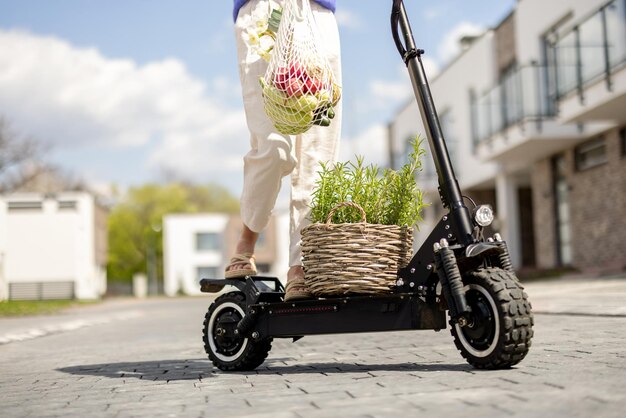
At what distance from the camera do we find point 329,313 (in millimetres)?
4383

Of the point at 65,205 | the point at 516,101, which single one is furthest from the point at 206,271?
the point at 516,101

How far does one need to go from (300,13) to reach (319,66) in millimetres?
381

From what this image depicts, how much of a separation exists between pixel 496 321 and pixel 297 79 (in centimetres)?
148

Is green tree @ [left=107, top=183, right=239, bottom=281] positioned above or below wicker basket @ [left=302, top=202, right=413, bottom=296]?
above

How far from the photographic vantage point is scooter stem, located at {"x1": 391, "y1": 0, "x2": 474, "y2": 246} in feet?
13.2

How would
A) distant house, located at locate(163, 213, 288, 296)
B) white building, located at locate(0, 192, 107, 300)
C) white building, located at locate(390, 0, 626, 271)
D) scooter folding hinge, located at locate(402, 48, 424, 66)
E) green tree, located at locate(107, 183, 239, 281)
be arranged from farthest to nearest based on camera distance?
green tree, located at locate(107, 183, 239, 281) → distant house, located at locate(163, 213, 288, 296) → white building, located at locate(0, 192, 107, 300) → white building, located at locate(390, 0, 626, 271) → scooter folding hinge, located at locate(402, 48, 424, 66)

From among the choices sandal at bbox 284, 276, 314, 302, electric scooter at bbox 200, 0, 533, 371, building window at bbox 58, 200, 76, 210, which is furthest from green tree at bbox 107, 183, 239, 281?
sandal at bbox 284, 276, 314, 302

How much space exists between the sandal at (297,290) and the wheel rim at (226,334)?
38 centimetres

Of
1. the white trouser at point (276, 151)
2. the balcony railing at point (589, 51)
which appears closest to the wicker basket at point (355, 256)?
the white trouser at point (276, 151)

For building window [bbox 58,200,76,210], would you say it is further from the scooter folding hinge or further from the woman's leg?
the scooter folding hinge

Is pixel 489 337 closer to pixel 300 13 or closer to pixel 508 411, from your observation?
pixel 508 411

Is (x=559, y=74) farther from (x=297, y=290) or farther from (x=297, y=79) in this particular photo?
(x=297, y=79)

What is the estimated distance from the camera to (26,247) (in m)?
55.7

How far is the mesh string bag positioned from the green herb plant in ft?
1.25
